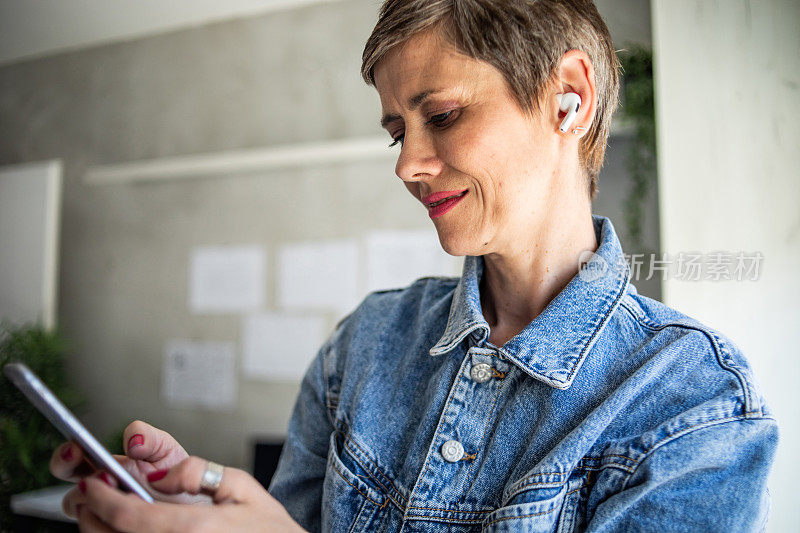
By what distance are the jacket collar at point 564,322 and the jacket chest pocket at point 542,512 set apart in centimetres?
6

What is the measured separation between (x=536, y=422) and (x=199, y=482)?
0.21 metres

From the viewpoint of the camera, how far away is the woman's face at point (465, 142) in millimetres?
336

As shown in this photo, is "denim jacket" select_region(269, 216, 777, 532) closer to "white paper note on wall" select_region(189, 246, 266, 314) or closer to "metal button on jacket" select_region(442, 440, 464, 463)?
"metal button on jacket" select_region(442, 440, 464, 463)

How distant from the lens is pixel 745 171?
2.02 feet

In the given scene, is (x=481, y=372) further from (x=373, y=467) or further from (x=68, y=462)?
(x=68, y=462)

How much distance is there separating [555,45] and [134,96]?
1.55 metres

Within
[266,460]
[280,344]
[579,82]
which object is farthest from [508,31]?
[280,344]

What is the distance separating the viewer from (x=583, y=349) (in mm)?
347

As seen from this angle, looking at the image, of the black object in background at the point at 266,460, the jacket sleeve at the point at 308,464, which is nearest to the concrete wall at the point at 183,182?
the black object in background at the point at 266,460

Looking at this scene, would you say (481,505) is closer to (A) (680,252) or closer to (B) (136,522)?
(B) (136,522)

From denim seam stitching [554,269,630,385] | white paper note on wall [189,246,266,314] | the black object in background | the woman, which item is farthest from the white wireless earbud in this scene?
white paper note on wall [189,246,266,314]

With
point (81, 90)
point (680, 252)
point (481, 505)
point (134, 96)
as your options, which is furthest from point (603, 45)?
point (81, 90)

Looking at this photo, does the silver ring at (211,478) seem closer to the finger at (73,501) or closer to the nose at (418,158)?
the finger at (73,501)

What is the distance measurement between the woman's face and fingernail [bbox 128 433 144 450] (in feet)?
0.65
